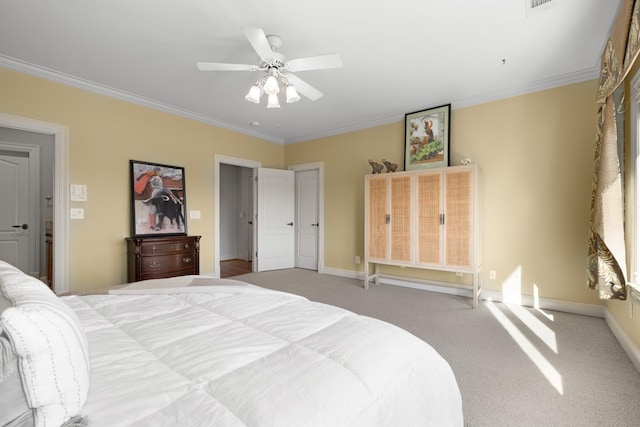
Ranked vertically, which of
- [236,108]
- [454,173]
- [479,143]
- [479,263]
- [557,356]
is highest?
[236,108]

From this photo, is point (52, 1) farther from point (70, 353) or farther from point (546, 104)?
point (546, 104)

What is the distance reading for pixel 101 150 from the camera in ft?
11.6

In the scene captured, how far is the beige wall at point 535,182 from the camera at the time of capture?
3.18m

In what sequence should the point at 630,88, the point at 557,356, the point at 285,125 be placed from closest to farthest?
the point at 557,356, the point at 630,88, the point at 285,125

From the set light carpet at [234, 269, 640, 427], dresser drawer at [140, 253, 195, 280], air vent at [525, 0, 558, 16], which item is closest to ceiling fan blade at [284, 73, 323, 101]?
air vent at [525, 0, 558, 16]

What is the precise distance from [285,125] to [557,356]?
14.7 ft

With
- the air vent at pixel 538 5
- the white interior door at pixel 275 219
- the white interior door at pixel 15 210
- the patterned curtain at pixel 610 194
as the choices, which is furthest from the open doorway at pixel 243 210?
the patterned curtain at pixel 610 194

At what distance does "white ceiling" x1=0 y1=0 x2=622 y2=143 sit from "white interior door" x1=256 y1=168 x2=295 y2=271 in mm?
1838

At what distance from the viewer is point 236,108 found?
416 cm

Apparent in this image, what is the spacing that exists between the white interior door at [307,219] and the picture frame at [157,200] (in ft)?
7.16

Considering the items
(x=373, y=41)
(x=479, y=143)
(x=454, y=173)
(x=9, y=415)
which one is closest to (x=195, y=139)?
(x=373, y=41)

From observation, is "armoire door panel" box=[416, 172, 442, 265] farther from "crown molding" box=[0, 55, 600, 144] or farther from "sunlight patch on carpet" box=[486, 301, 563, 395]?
"crown molding" box=[0, 55, 600, 144]

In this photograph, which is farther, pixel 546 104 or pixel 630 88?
pixel 546 104

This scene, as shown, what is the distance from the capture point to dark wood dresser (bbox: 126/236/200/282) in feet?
11.6
